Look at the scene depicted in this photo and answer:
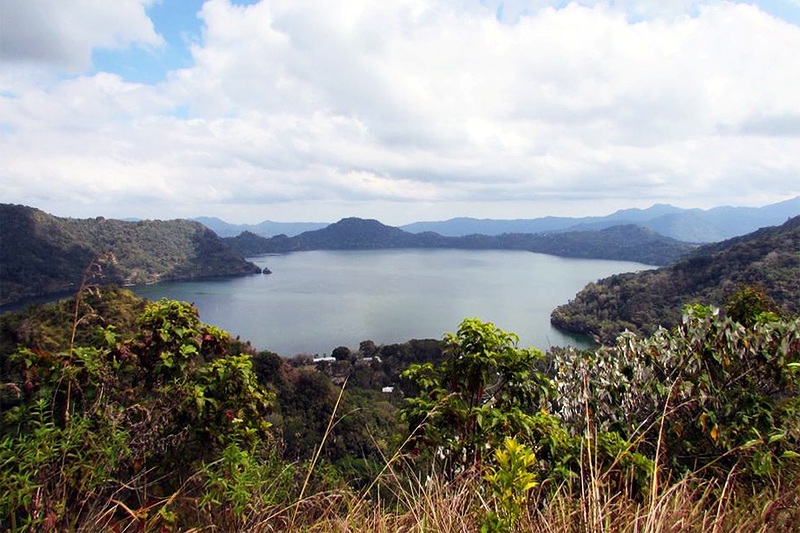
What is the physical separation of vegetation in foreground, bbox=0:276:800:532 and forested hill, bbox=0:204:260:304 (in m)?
44.5

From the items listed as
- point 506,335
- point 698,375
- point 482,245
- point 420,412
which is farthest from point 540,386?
point 482,245

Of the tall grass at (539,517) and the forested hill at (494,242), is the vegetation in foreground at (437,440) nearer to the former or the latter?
the tall grass at (539,517)

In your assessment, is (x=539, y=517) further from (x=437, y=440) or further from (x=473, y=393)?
(x=473, y=393)

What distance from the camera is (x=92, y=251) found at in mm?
72125

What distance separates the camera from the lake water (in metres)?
Result: 45.7

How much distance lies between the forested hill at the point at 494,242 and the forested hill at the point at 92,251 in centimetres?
2977

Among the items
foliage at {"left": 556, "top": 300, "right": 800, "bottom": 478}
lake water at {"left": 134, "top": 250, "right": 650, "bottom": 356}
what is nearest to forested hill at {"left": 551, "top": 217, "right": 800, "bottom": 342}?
lake water at {"left": 134, "top": 250, "right": 650, "bottom": 356}

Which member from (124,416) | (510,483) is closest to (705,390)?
(510,483)

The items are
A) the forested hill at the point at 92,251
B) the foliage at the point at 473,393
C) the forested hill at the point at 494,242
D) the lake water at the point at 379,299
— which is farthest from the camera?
the forested hill at the point at 494,242

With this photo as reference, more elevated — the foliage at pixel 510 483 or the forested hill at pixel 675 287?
the foliage at pixel 510 483

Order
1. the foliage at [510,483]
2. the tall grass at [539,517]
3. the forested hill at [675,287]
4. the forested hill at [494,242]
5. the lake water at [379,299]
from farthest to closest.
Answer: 1. the forested hill at [494,242]
2. the lake water at [379,299]
3. the forested hill at [675,287]
4. the tall grass at [539,517]
5. the foliage at [510,483]

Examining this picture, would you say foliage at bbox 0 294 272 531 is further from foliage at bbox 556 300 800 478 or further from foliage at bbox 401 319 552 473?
foliage at bbox 556 300 800 478

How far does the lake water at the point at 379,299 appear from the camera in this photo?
45.7m

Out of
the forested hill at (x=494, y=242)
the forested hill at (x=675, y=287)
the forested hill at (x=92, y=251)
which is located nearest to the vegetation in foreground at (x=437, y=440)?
the forested hill at (x=675, y=287)
